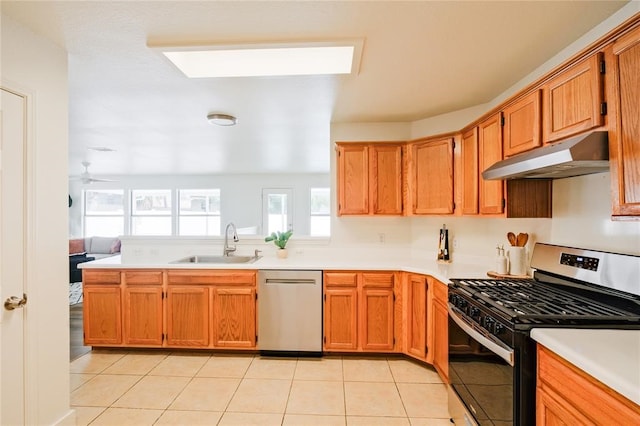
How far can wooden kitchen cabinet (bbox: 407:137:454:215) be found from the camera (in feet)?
9.04

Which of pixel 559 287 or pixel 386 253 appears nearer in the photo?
pixel 559 287

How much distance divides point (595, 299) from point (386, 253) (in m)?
1.90

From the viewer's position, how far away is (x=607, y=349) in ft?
3.60

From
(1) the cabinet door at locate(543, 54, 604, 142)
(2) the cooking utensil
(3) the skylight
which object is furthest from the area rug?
(1) the cabinet door at locate(543, 54, 604, 142)

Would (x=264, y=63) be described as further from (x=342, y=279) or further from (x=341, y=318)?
(x=341, y=318)

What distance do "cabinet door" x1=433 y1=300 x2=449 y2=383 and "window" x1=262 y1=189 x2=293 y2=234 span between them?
5.90 meters

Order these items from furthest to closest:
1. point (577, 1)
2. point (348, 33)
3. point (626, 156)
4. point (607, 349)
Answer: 1. point (348, 33)
2. point (577, 1)
3. point (626, 156)
4. point (607, 349)

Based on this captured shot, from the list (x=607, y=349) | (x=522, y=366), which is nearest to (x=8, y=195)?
(x=522, y=366)

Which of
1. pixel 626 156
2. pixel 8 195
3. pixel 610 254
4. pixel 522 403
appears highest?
pixel 626 156

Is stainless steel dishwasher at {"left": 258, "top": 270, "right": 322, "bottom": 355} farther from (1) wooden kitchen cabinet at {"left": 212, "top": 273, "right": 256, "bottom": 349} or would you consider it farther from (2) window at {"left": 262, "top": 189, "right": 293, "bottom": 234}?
(2) window at {"left": 262, "top": 189, "right": 293, "bottom": 234}

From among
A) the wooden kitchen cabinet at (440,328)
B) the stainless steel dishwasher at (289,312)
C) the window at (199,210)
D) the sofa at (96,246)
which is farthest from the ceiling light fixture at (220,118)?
the sofa at (96,246)

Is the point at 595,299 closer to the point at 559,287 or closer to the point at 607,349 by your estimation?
the point at 559,287

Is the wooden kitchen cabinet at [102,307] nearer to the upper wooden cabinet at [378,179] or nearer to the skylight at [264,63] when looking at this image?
the skylight at [264,63]

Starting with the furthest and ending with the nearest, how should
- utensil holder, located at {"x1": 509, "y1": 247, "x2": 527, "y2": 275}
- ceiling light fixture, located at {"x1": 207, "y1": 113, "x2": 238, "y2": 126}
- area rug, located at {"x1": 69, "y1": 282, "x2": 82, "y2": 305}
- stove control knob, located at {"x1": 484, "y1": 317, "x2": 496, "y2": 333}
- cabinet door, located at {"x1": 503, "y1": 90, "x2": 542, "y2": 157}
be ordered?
1. area rug, located at {"x1": 69, "y1": 282, "x2": 82, "y2": 305}
2. ceiling light fixture, located at {"x1": 207, "y1": 113, "x2": 238, "y2": 126}
3. utensil holder, located at {"x1": 509, "y1": 247, "x2": 527, "y2": 275}
4. cabinet door, located at {"x1": 503, "y1": 90, "x2": 542, "y2": 157}
5. stove control knob, located at {"x1": 484, "y1": 317, "x2": 496, "y2": 333}
